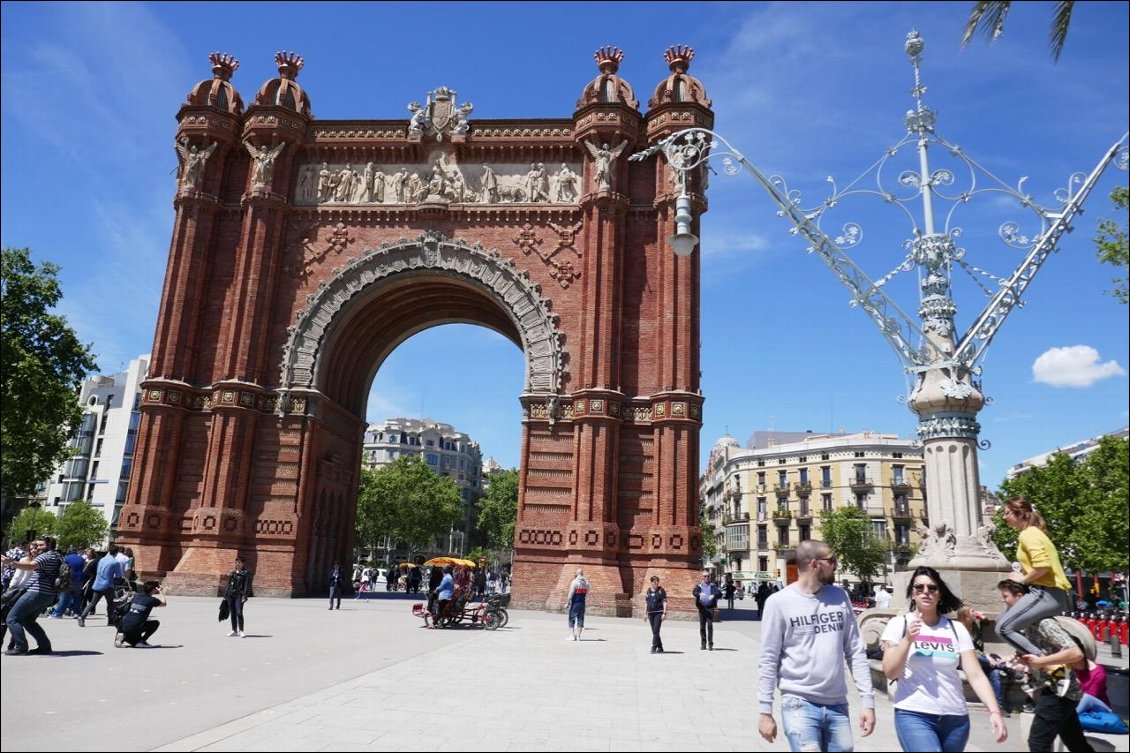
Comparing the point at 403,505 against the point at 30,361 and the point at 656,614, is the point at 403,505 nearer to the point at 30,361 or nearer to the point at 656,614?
the point at 30,361

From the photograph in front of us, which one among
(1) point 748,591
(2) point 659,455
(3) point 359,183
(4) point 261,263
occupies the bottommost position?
(1) point 748,591

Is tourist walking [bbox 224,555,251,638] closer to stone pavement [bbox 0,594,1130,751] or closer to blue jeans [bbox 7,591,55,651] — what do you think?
stone pavement [bbox 0,594,1130,751]

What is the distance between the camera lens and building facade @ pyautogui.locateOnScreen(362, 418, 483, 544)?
11012 centimetres

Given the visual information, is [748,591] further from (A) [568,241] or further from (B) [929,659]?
(B) [929,659]

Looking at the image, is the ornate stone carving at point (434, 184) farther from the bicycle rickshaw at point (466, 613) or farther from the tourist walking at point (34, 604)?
the tourist walking at point (34, 604)

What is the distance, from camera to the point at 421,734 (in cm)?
714

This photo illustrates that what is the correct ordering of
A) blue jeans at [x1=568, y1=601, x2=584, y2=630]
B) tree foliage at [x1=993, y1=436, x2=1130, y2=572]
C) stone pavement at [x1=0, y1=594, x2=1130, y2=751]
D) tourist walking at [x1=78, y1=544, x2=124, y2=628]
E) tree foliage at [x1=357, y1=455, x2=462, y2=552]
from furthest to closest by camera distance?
tree foliage at [x1=357, y1=455, x2=462, y2=552] < tree foliage at [x1=993, y1=436, x2=1130, y2=572] < blue jeans at [x1=568, y1=601, x2=584, y2=630] < tourist walking at [x1=78, y1=544, x2=124, y2=628] < stone pavement at [x1=0, y1=594, x2=1130, y2=751]

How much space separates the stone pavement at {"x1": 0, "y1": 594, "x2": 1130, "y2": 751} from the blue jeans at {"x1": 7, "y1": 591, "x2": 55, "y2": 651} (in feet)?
1.21

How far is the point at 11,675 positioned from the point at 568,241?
22829mm

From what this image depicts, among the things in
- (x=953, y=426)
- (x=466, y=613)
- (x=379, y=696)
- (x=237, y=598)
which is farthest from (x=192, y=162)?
(x=953, y=426)

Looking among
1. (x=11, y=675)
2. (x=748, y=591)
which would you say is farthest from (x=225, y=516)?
(x=748, y=591)

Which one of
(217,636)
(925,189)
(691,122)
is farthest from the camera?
(691,122)

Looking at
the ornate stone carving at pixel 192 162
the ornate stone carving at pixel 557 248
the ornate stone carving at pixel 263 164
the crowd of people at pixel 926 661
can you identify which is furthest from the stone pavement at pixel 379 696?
the ornate stone carving at pixel 192 162

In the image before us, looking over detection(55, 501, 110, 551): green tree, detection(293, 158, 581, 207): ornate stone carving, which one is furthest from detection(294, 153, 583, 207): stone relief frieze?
detection(55, 501, 110, 551): green tree
